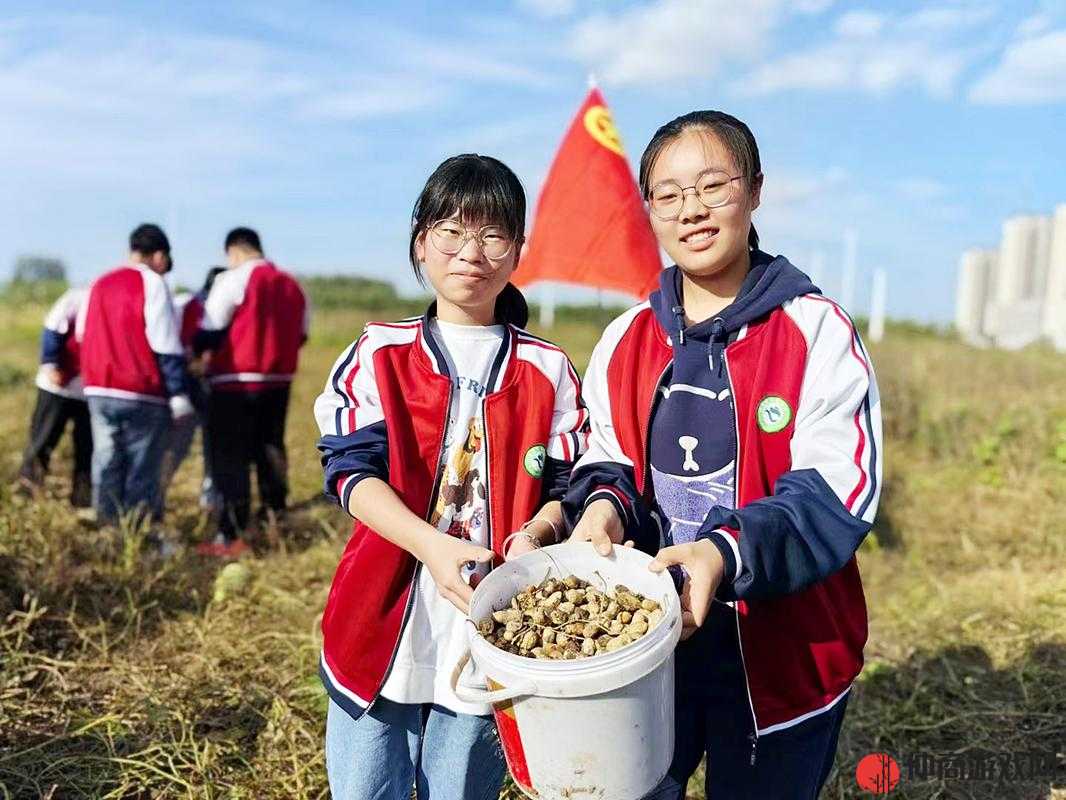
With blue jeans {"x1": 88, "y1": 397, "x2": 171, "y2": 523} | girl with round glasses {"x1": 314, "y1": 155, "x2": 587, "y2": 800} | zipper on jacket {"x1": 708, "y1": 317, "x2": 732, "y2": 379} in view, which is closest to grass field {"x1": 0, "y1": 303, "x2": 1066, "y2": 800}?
blue jeans {"x1": 88, "y1": 397, "x2": 171, "y2": 523}

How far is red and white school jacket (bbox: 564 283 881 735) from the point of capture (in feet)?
4.37

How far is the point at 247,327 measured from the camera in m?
4.83

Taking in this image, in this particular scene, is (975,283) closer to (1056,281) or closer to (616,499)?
(1056,281)

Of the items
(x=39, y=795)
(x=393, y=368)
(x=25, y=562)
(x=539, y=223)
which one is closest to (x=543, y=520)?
(x=393, y=368)

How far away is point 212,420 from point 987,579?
448 cm

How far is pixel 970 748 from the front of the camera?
9.37 feet

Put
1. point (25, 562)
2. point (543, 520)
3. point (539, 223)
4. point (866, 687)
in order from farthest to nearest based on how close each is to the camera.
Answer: point (539, 223) → point (25, 562) → point (866, 687) → point (543, 520)

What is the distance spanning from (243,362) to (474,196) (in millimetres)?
3651

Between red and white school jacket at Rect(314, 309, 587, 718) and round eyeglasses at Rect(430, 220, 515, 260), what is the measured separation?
17 cm

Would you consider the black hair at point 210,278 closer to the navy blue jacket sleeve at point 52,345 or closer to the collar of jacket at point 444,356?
the navy blue jacket sleeve at point 52,345

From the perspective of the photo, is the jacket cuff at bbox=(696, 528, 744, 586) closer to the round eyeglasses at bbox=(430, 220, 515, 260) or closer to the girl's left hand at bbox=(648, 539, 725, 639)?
the girl's left hand at bbox=(648, 539, 725, 639)

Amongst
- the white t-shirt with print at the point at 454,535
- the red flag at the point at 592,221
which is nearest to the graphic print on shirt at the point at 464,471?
the white t-shirt with print at the point at 454,535

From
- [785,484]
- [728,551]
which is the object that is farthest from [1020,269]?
[728,551]

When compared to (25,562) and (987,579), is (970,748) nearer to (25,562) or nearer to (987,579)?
(987,579)
